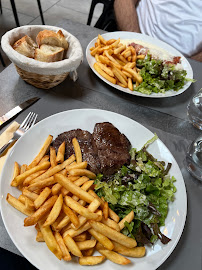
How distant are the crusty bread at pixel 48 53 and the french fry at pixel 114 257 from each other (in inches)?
50.6

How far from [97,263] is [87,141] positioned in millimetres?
715

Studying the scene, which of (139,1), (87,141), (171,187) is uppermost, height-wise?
(139,1)

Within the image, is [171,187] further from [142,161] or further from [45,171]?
[45,171]

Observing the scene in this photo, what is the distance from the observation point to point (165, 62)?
237cm

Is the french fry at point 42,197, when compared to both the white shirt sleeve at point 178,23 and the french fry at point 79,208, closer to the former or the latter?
the french fry at point 79,208

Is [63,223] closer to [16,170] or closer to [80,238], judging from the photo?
[80,238]

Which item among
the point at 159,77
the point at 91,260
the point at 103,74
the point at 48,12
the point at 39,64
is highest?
the point at 39,64

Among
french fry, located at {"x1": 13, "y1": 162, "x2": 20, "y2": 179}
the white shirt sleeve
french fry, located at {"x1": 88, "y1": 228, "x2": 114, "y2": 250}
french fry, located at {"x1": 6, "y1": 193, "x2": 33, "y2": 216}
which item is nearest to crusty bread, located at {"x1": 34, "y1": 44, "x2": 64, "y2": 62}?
french fry, located at {"x1": 13, "y1": 162, "x2": 20, "y2": 179}

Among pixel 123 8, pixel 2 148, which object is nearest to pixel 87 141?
pixel 2 148

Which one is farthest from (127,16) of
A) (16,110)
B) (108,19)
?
(16,110)

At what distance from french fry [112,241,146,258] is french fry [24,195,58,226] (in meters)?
0.35

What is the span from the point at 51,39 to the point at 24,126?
27.3 inches

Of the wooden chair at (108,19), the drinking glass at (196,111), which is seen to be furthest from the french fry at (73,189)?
the wooden chair at (108,19)

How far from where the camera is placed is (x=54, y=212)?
1.22 meters
